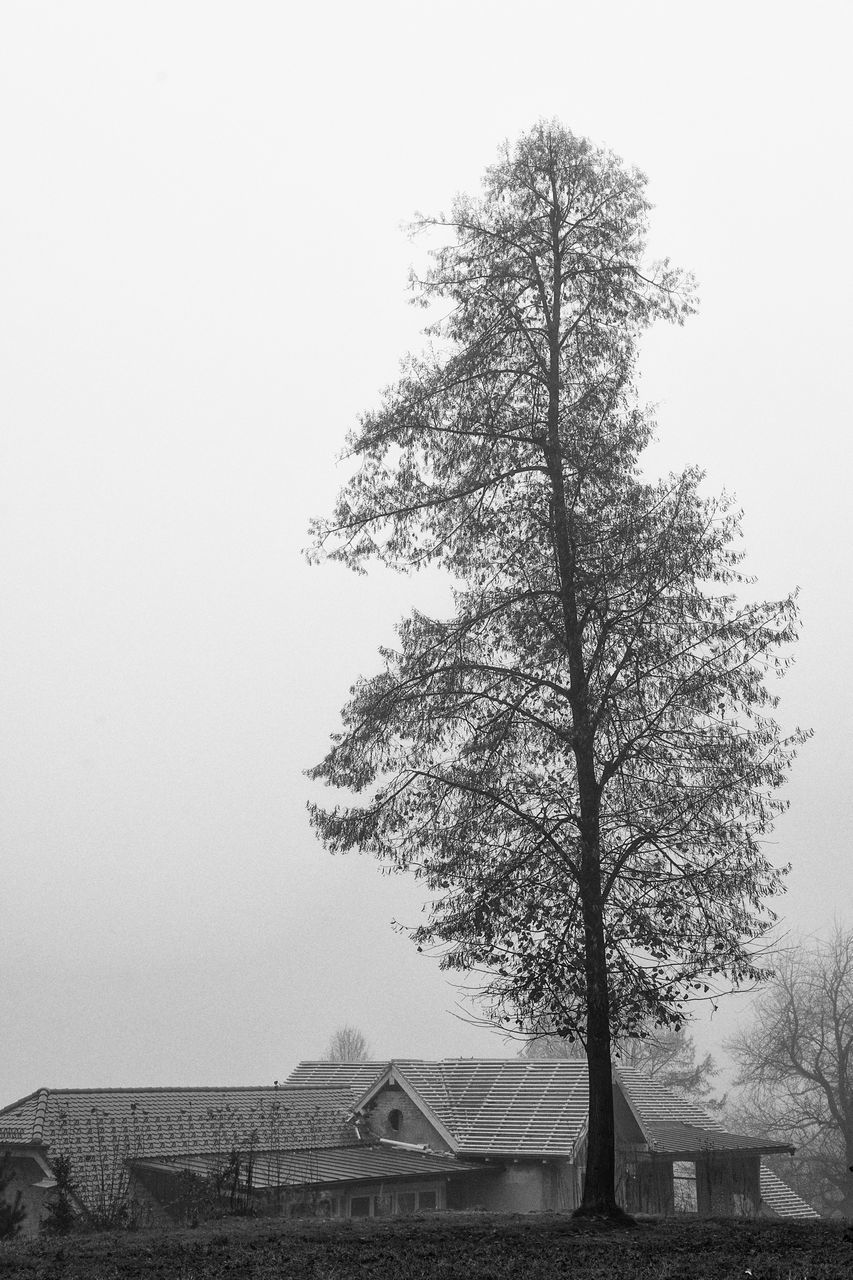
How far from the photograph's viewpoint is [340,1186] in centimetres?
3481

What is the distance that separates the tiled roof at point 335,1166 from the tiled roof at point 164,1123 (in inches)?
33.9

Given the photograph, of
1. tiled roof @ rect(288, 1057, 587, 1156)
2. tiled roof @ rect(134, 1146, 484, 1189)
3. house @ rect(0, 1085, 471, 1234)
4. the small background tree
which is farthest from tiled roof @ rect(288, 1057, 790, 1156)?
the small background tree

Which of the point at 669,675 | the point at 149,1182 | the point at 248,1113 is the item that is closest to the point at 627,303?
the point at 669,675

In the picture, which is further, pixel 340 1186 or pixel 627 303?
pixel 340 1186

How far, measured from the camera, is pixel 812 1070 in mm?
67562

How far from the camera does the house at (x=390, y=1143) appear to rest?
3244 centimetres

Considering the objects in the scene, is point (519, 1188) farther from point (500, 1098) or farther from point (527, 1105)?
point (500, 1098)

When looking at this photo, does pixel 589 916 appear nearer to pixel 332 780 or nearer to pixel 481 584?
pixel 332 780

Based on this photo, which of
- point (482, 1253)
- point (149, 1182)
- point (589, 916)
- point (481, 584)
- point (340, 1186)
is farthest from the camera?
point (340, 1186)

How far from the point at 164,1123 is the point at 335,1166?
573cm

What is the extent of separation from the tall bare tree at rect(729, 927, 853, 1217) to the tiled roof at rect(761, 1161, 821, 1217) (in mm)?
16398

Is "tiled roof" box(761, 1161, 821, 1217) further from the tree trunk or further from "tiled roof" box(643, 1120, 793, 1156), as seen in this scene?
the tree trunk

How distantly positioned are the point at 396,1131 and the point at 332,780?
30.7m

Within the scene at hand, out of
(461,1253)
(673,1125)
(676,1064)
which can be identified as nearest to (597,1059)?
(461,1253)
